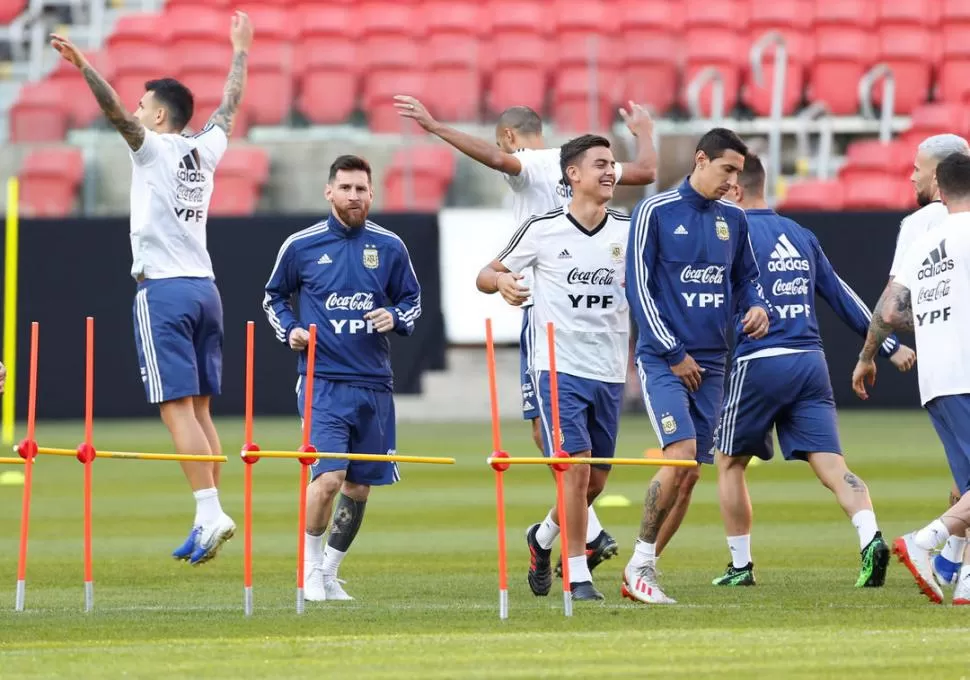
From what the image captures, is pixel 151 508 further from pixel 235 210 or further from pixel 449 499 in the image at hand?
pixel 235 210

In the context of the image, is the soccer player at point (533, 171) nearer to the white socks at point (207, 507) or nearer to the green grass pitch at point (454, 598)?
the green grass pitch at point (454, 598)

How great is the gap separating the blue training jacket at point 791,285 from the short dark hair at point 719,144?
780 millimetres

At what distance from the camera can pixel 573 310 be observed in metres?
8.91

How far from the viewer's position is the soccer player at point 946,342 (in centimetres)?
816

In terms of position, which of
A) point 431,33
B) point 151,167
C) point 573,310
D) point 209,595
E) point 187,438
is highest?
point 431,33

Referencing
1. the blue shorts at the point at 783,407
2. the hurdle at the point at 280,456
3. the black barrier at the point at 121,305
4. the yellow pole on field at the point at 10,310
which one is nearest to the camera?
the hurdle at the point at 280,456

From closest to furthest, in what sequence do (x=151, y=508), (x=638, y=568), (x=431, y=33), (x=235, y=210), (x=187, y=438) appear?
(x=638, y=568)
(x=187, y=438)
(x=151, y=508)
(x=235, y=210)
(x=431, y=33)

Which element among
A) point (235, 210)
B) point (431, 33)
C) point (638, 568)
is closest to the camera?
point (638, 568)

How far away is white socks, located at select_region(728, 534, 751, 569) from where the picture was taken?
923 centimetres

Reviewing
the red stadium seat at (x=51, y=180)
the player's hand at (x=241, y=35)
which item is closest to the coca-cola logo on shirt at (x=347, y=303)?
the player's hand at (x=241, y=35)

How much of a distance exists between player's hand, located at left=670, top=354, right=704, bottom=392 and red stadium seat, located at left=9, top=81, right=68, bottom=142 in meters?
12.9

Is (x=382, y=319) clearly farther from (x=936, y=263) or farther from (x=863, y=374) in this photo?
(x=936, y=263)

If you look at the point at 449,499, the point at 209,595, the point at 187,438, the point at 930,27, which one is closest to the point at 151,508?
the point at 449,499

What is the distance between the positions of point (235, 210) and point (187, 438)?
10.4m
